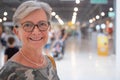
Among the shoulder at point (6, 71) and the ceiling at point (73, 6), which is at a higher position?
the ceiling at point (73, 6)

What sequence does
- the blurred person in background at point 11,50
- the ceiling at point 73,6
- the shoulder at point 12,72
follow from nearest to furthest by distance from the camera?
1. the shoulder at point 12,72
2. the blurred person in background at point 11,50
3. the ceiling at point 73,6

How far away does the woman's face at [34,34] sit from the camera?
3.87ft

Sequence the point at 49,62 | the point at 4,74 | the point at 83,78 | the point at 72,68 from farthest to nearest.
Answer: the point at 72,68
the point at 83,78
the point at 49,62
the point at 4,74

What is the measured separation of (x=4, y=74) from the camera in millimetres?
1138

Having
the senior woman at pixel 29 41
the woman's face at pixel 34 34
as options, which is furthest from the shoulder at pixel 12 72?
the woman's face at pixel 34 34

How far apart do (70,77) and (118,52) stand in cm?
132

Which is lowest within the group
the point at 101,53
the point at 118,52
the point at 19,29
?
the point at 101,53

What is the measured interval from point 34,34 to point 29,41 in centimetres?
4

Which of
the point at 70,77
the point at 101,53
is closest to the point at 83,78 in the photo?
the point at 70,77

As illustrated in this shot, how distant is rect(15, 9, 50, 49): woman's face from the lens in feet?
3.87

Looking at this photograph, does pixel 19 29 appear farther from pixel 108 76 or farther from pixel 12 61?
pixel 108 76

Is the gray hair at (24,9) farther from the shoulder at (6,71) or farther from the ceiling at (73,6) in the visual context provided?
the ceiling at (73,6)

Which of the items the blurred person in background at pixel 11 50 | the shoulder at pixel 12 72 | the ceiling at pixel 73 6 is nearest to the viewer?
the shoulder at pixel 12 72

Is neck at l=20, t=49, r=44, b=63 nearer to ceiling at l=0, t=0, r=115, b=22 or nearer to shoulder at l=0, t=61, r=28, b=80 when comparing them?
shoulder at l=0, t=61, r=28, b=80
